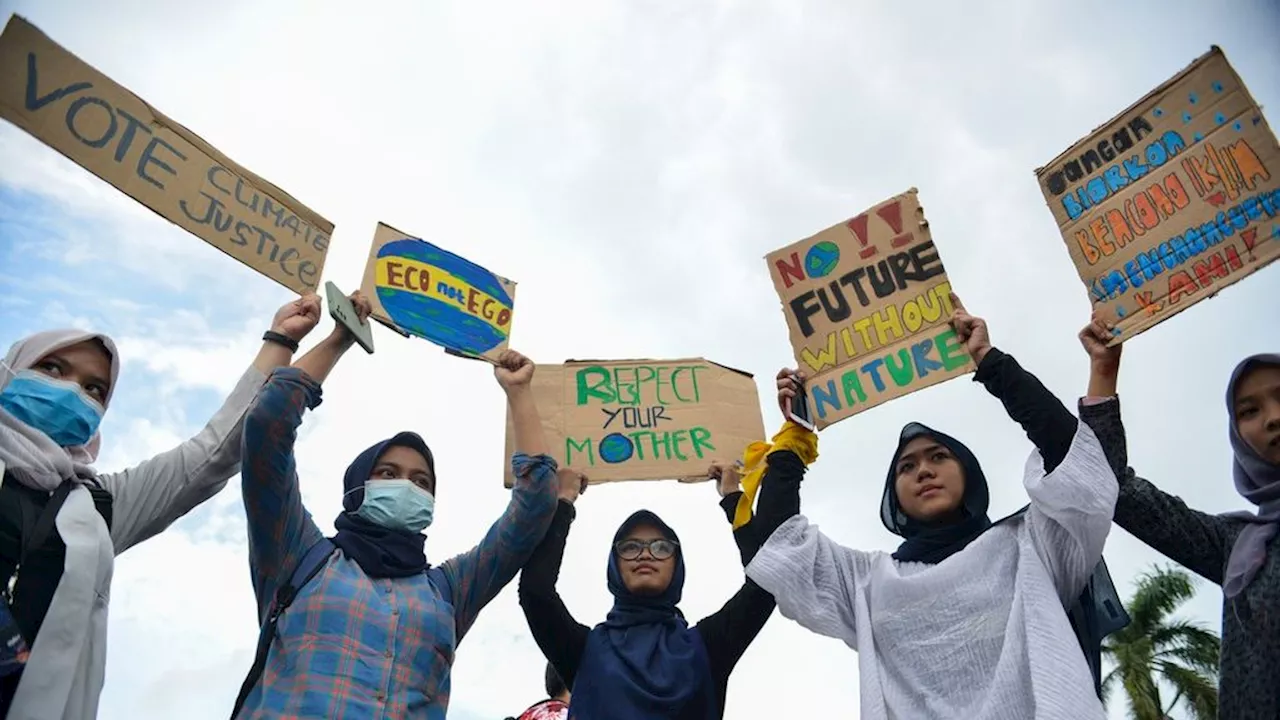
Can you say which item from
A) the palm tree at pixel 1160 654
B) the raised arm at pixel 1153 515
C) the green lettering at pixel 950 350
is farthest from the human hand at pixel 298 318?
the palm tree at pixel 1160 654

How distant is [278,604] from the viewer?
320 centimetres

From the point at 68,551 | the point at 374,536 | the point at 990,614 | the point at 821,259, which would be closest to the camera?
the point at 68,551

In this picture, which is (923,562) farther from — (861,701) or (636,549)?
(636,549)

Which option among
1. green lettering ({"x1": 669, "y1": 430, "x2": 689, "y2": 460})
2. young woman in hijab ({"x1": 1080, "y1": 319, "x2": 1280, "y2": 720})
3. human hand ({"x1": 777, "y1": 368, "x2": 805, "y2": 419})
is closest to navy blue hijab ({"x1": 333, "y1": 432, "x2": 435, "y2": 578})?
green lettering ({"x1": 669, "y1": 430, "x2": 689, "y2": 460})

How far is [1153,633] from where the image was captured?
23047 mm

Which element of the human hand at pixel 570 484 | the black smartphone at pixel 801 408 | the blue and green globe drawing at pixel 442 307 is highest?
the blue and green globe drawing at pixel 442 307

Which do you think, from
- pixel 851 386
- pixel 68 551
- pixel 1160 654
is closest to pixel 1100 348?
pixel 851 386

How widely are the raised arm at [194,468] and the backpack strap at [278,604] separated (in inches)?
18.1

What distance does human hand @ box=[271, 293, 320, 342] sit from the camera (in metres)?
3.68

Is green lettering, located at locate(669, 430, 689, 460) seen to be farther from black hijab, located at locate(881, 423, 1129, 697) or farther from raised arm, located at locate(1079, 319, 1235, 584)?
raised arm, located at locate(1079, 319, 1235, 584)

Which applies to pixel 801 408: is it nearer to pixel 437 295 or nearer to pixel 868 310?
pixel 868 310

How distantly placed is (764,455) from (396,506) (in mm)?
1459

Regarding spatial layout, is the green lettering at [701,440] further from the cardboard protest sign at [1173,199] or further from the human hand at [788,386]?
the cardboard protest sign at [1173,199]

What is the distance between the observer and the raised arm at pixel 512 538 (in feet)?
11.7
